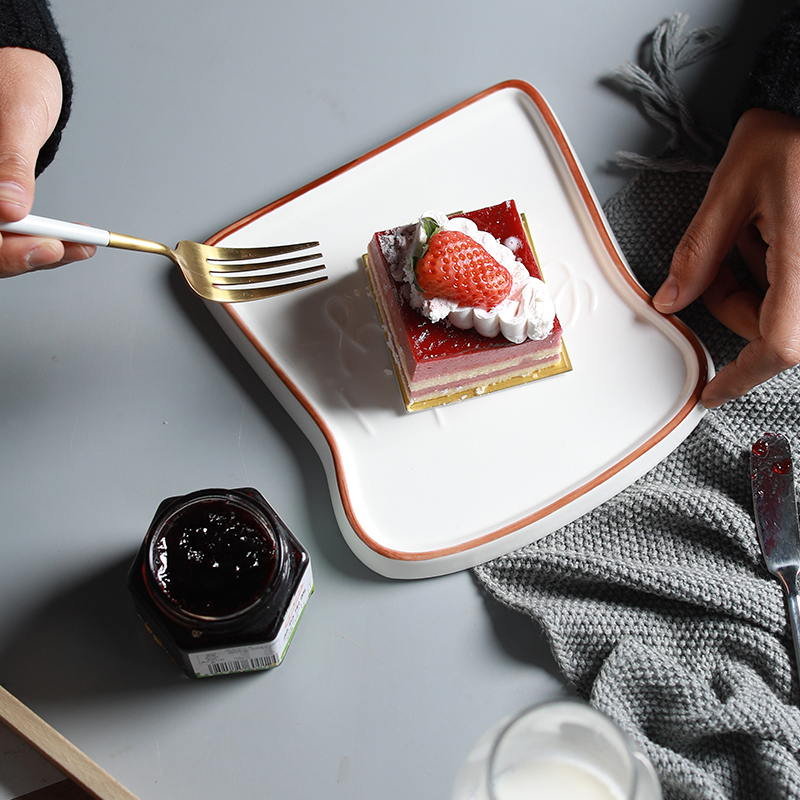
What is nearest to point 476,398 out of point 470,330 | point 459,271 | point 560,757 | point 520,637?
point 470,330

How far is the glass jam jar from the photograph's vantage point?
993 mm

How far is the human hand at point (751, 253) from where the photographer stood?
1.27m

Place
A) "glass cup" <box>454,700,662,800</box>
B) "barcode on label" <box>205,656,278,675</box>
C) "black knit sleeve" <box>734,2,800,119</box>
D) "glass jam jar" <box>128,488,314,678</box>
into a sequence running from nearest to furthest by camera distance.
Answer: "glass cup" <box>454,700,662,800</box> → "glass jam jar" <box>128,488,314,678</box> → "barcode on label" <box>205,656,278,675</box> → "black knit sleeve" <box>734,2,800,119</box>

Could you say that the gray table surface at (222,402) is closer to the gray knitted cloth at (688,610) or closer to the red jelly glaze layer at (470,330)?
the gray knitted cloth at (688,610)

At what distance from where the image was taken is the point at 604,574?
1.24 metres

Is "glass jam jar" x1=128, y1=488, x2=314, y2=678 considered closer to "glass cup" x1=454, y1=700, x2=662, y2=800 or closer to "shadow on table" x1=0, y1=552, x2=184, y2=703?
"shadow on table" x1=0, y1=552, x2=184, y2=703

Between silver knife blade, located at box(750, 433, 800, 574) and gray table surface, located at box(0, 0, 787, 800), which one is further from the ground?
gray table surface, located at box(0, 0, 787, 800)

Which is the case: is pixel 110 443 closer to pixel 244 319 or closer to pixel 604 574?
pixel 244 319

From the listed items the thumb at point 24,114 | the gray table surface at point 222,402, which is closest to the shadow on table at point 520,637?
the gray table surface at point 222,402

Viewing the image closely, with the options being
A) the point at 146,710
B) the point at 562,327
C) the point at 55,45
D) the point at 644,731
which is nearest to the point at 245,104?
the point at 55,45

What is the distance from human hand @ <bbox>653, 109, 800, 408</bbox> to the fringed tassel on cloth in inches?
4.0

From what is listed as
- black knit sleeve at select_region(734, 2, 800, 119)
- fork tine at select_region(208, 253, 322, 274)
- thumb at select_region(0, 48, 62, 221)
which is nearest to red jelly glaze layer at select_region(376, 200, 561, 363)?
fork tine at select_region(208, 253, 322, 274)

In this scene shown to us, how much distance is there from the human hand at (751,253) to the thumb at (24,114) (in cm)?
102

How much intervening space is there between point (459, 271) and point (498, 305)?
103mm
